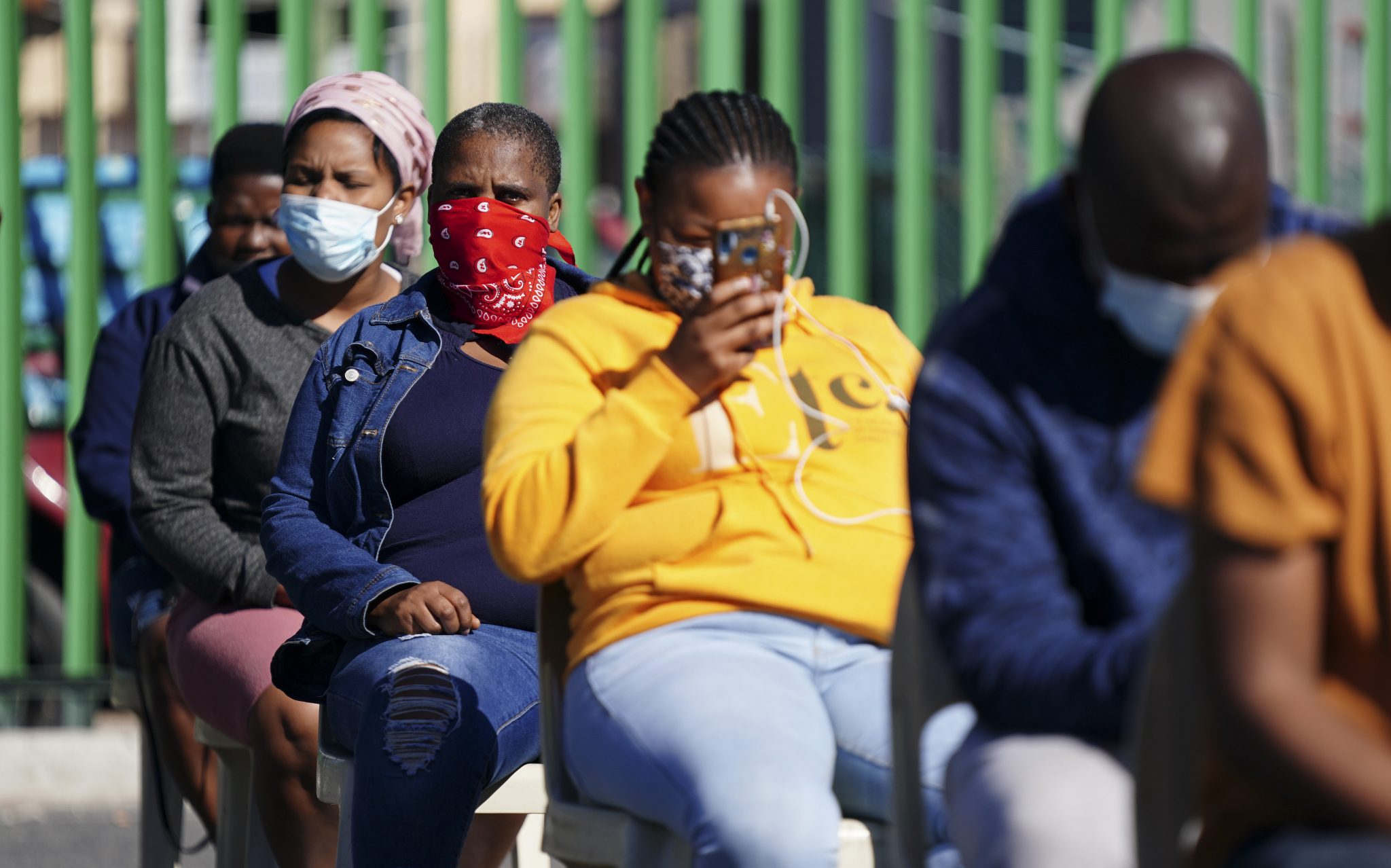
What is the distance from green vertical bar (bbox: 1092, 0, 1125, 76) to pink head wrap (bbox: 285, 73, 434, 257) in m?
3.03

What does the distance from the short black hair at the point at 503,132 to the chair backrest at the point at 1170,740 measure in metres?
1.89

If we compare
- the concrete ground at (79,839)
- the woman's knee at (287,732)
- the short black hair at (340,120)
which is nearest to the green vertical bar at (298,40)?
the short black hair at (340,120)

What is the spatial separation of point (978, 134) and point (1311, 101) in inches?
48.9

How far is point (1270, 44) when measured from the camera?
772cm

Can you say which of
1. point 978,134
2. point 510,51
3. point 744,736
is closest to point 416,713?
point 744,736

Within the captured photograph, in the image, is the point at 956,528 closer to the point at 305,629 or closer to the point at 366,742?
the point at 366,742

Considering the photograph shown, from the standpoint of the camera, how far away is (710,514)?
2.23 meters

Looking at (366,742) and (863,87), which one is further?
(863,87)

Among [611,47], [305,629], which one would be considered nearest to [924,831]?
[305,629]

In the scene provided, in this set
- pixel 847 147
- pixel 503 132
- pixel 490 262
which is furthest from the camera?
pixel 847 147

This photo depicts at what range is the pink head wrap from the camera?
331 cm

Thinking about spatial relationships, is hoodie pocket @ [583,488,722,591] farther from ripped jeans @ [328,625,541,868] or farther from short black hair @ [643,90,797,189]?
Result: short black hair @ [643,90,797,189]

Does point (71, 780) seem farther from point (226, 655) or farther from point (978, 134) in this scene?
point (978, 134)

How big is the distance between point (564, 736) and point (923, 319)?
12.2 ft
